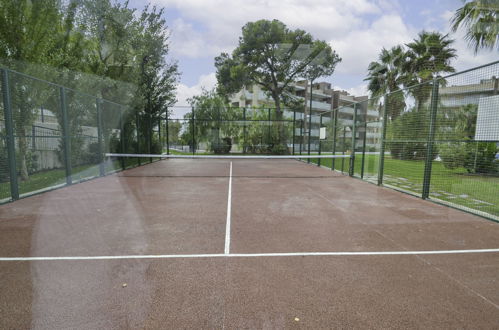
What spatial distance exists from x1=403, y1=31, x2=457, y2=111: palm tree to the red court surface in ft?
57.5

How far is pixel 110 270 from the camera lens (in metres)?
3.27

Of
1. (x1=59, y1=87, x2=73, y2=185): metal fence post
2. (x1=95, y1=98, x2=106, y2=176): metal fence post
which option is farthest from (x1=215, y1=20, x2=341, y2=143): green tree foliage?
(x1=59, y1=87, x2=73, y2=185): metal fence post

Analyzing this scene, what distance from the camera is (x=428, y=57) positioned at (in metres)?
20.4

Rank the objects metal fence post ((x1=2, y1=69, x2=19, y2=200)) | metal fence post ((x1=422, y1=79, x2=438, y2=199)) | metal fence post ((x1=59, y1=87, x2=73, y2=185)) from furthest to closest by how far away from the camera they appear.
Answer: metal fence post ((x1=59, y1=87, x2=73, y2=185)) < metal fence post ((x1=422, y1=79, x2=438, y2=199)) < metal fence post ((x1=2, y1=69, x2=19, y2=200))

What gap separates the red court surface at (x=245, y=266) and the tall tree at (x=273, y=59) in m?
22.5

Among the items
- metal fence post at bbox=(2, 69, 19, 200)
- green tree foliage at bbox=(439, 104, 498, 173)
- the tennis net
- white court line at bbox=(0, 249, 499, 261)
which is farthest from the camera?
the tennis net

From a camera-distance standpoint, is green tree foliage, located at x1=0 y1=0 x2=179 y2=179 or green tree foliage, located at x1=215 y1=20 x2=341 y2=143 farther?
green tree foliage, located at x1=215 y1=20 x2=341 y2=143

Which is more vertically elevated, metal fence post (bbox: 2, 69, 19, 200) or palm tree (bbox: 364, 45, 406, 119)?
palm tree (bbox: 364, 45, 406, 119)

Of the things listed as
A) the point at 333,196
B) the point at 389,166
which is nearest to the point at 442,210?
the point at 333,196

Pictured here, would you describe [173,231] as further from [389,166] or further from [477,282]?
[389,166]

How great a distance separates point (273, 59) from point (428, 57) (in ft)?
42.2

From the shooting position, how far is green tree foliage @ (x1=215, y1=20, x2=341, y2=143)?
1044 inches

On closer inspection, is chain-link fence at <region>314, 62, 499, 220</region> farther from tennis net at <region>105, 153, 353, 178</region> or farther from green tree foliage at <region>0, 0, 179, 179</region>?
green tree foliage at <region>0, 0, 179, 179</region>

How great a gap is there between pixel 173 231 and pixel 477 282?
4046 millimetres
